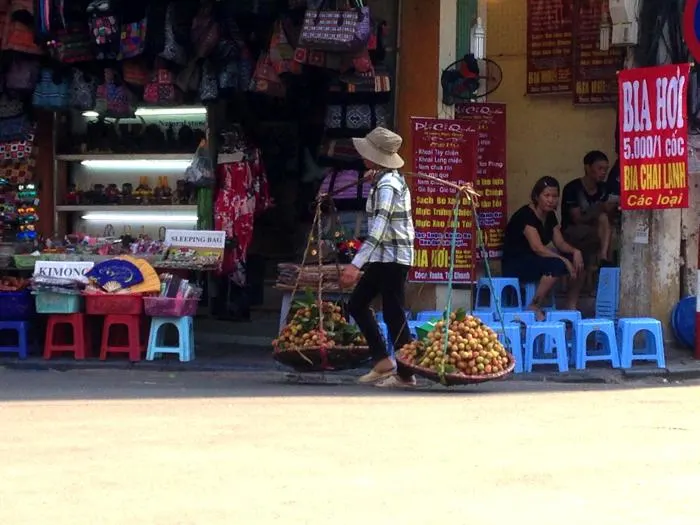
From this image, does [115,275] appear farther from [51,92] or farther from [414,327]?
[414,327]

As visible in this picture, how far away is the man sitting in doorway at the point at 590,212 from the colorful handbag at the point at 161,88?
4314 mm

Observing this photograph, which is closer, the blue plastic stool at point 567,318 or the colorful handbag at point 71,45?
the blue plastic stool at point 567,318

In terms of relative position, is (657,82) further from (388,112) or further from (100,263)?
(100,263)

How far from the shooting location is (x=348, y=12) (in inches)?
419

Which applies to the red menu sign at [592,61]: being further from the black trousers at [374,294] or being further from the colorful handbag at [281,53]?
the black trousers at [374,294]

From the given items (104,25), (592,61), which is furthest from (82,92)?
(592,61)

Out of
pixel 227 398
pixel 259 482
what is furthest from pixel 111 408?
pixel 259 482

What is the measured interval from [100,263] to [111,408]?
315 centimetres

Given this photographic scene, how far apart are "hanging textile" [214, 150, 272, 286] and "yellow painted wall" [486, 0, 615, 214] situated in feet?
10.2

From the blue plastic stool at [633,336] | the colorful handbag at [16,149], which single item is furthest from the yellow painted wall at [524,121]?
the colorful handbag at [16,149]

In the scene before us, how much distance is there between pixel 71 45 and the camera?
1175cm

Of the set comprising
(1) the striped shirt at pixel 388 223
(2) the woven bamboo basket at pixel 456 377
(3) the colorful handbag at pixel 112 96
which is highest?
(3) the colorful handbag at pixel 112 96

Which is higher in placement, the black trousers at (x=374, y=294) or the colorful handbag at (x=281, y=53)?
the colorful handbag at (x=281, y=53)

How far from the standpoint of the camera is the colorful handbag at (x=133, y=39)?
11.5m
